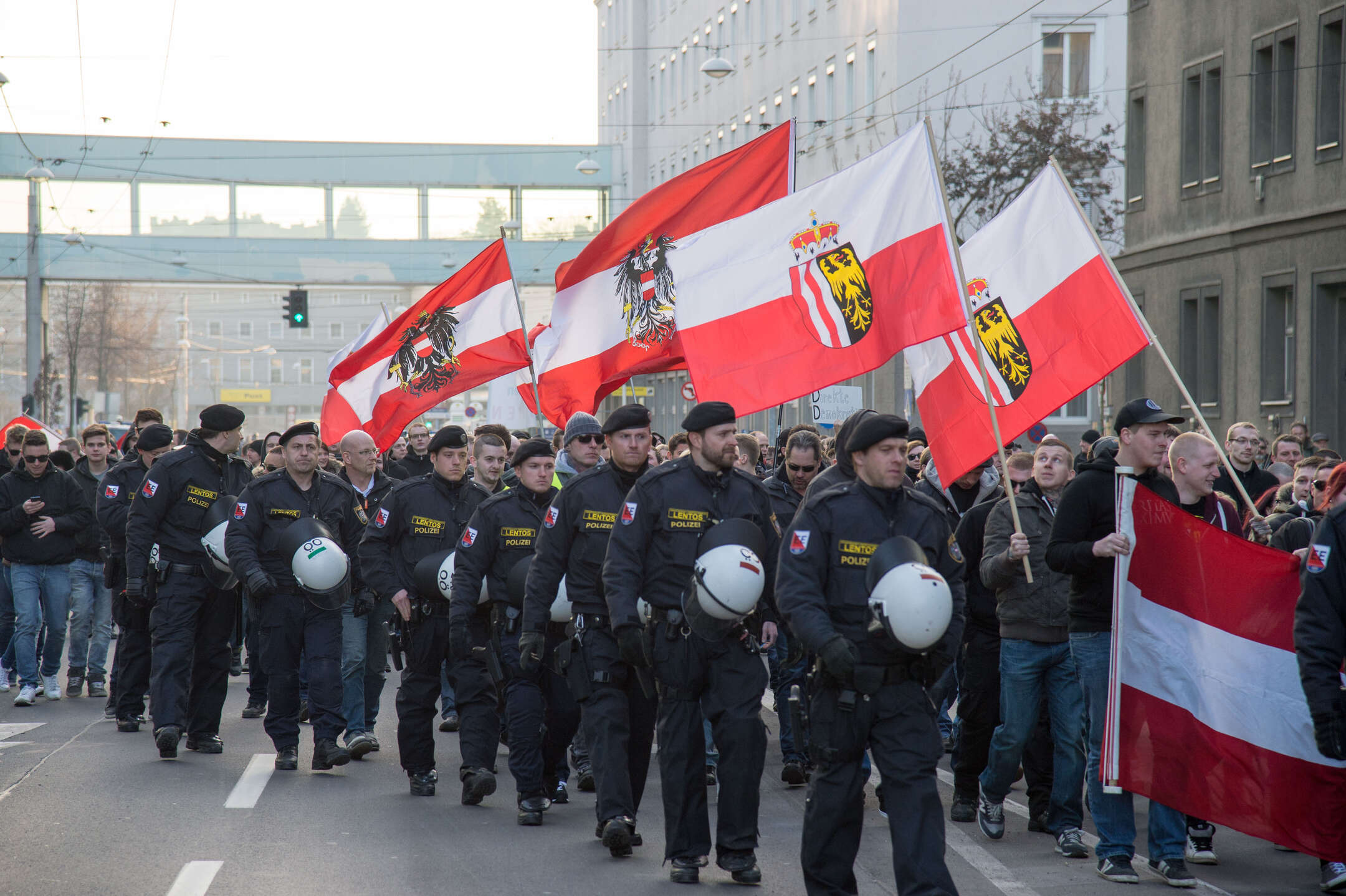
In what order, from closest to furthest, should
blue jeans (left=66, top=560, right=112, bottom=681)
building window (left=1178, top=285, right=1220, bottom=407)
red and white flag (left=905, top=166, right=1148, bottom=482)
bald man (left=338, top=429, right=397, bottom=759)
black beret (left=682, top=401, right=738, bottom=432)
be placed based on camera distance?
black beret (left=682, top=401, right=738, bottom=432), red and white flag (left=905, top=166, right=1148, bottom=482), bald man (left=338, top=429, right=397, bottom=759), blue jeans (left=66, top=560, right=112, bottom=681), building window (left=1178, top=285, right=1220, bottom=407)

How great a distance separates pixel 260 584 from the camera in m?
9.81

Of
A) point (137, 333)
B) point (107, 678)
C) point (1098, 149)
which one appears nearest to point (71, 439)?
point (107, 678)

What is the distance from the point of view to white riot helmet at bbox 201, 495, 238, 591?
412 inches

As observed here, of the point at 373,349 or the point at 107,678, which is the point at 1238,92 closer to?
the point at 373,349

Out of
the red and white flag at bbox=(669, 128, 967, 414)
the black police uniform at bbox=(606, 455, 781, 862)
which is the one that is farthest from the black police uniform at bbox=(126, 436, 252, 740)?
the black police uniform at bbox=(606, 455, 781, 862)

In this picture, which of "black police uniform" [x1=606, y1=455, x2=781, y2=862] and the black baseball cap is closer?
"black police uniform" [x1=606, y1=455, x2=781, y2=862]

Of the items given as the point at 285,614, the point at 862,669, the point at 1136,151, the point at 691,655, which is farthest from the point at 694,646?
the point at 1136,151

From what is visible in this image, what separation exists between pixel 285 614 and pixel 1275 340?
767 inches

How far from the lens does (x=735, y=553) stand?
7.00 meters

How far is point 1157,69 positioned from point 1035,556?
76.6 feet

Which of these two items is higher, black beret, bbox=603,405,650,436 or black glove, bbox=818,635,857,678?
black beret, bbox=603,405,650,436

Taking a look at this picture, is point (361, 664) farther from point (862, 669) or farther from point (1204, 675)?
point (1204, 675)

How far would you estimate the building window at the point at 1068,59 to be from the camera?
38156 mm

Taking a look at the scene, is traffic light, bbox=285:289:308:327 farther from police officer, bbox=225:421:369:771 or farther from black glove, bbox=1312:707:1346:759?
black glove, bbox=1312:707:1346:759
